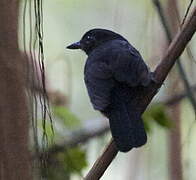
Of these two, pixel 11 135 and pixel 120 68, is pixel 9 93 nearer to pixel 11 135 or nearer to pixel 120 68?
pixel 11 135

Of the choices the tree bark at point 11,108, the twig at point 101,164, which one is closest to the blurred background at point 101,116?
the twig at point 101,164

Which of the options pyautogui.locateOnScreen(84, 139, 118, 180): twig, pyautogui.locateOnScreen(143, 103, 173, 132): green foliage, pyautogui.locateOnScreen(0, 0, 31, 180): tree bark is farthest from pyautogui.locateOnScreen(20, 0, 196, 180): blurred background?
pyautogui.locateOnScreen(0, 0, 31, 180): tree bark

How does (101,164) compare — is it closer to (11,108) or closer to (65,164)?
(11,108)

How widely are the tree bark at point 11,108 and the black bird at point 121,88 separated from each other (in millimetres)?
973

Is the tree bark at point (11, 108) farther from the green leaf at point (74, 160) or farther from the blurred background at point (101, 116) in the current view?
the green leaf at point (74, 160)

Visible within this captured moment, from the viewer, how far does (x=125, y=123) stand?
8.20ft

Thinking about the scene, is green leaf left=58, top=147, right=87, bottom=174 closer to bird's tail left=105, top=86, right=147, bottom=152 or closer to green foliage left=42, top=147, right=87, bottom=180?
green foliage left=42, top=147, right=87, bottom=180

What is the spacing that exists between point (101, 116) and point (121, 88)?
1.59 meters

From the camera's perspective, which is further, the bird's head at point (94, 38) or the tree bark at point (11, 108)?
the bird's head at point (94, 38)

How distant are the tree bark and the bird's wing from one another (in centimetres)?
119

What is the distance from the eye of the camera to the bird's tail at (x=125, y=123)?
2.31 metres

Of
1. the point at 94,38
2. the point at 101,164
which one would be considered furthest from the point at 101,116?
the point at 101,164

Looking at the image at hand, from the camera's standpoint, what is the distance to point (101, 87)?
2.64 meters

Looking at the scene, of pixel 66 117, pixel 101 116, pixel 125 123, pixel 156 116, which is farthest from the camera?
pixel 101 116
